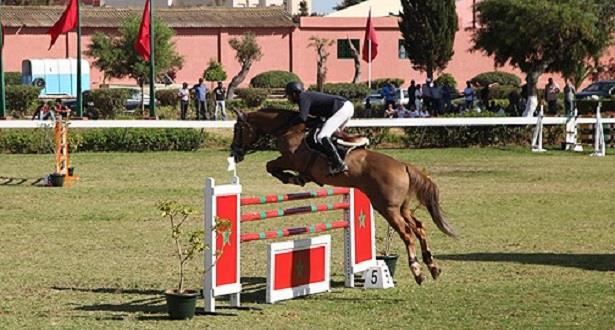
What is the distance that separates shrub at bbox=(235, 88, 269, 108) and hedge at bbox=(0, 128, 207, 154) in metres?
21.7

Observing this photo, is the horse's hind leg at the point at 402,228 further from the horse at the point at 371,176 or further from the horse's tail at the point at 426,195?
the horse's tail at the point at 426,195

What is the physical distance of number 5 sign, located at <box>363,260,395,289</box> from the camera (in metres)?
14.6

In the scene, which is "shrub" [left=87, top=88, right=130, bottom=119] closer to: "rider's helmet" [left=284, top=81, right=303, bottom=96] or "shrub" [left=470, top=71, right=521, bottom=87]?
"shrub" [left=470, top=71, right=521, bottom=87]

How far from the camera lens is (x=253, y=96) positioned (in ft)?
195

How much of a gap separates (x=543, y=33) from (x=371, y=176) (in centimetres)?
4328

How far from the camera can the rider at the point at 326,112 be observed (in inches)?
567

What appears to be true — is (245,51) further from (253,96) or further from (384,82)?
(253,96)

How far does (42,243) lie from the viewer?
17.7 meters

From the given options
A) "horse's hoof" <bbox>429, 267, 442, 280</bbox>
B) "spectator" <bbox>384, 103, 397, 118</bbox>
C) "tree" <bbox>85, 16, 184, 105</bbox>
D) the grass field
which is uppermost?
"tree" <bbox>85, 16, 184, 105</bbox>

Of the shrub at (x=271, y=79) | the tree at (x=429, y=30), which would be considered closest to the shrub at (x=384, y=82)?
the tree at (x=429, y=30)

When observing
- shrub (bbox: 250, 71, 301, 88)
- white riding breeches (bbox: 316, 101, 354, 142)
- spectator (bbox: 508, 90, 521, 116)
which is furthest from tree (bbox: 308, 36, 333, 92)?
white riding breeches (bbox: 316, 101, 354, 142)

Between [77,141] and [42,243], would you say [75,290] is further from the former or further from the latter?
[77,141]

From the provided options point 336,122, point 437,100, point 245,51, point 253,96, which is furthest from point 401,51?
point 336,122

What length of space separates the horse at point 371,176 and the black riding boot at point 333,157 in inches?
2.9
